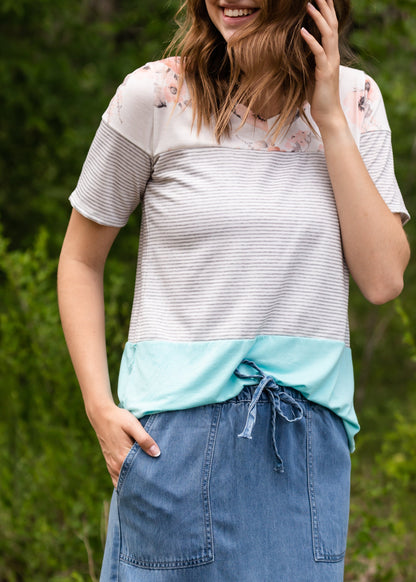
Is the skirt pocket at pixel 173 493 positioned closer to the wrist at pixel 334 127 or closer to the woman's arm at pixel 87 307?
the woman's arm at pixel 87 307

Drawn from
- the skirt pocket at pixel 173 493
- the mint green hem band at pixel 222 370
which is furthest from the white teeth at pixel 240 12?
the skirt pocket at pixel 173 493

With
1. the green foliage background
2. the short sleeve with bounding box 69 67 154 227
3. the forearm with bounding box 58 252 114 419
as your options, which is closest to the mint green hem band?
the forearm with bounding box 58 252 114 419

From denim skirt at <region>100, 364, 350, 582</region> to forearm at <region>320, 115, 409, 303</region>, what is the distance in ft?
0.91

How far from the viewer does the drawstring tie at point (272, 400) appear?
1.36 m

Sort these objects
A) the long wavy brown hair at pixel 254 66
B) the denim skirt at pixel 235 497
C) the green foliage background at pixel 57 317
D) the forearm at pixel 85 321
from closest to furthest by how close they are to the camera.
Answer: the denim skirt at pixel 235 497 < the long wavy brown hair at pixel 254 66 < the forearm at pixel 85 321 < the green foliage background at pixel 57 317

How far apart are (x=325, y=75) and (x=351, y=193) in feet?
0.77

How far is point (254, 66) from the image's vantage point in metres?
1.48

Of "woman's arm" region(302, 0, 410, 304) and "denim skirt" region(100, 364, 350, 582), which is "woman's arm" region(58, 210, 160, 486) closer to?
"denim skirt" region(100, 364, 350, 582)

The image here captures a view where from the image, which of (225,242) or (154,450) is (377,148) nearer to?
(225,242)

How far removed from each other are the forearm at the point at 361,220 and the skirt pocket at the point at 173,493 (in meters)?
0.40

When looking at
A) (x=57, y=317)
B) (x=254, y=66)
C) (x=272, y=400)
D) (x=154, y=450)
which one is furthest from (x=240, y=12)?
(x=57, y=317)

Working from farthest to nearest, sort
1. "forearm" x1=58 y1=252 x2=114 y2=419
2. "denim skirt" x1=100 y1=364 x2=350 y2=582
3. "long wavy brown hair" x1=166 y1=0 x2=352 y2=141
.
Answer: "forearm" x1=58 y1=252 x2=114 y2=419, "long wavy brown hair" x1=166 y1=0 x2=352 y2=141, "denim skirt" x1=100 y1=364 x2=350 y2=582

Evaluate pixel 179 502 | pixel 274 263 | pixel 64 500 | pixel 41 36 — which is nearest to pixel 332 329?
pixel 274 263

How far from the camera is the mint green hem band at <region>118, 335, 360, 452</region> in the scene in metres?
1.38
